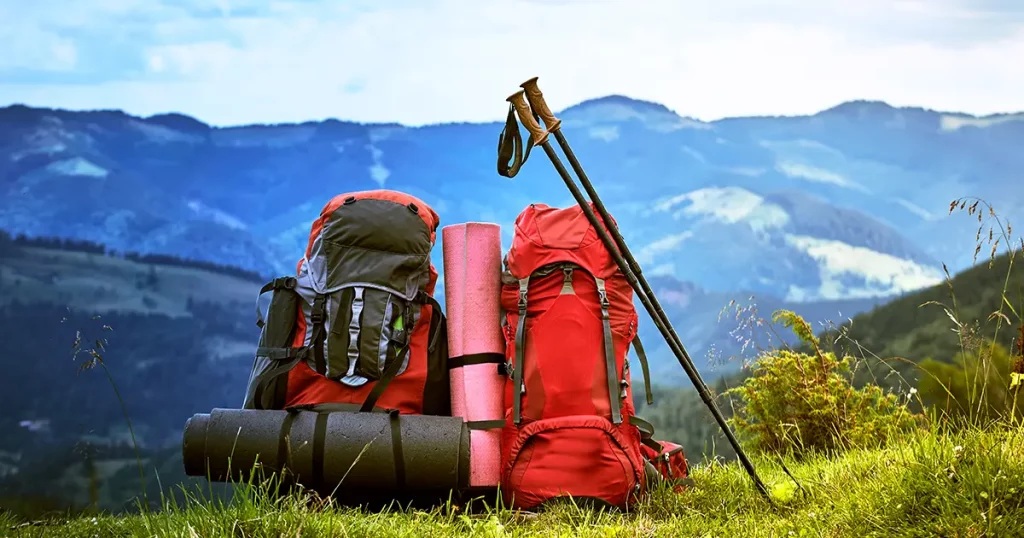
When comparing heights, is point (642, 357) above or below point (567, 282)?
below

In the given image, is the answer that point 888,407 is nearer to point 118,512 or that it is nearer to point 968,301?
point 118,512

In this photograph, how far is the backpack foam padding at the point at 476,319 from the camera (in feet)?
16.1

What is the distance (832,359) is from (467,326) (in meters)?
2.80

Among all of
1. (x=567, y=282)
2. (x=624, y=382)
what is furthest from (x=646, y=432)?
(x=567, y=282)

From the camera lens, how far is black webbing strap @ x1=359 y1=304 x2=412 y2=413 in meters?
4.91

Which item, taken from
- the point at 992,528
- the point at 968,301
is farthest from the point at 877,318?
the point at 992,528

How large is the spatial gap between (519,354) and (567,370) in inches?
10.7

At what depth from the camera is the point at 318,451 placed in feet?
15.0

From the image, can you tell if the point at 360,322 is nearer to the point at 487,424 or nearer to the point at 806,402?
the point at 487,424

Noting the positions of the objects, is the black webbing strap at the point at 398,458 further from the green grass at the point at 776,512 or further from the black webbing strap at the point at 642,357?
the black webbing strap at the point at 642,357

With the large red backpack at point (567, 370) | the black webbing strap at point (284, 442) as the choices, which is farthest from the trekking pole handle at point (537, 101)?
the black webbing strap at point (284, 442)

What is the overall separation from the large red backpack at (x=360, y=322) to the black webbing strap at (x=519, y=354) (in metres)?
0.54

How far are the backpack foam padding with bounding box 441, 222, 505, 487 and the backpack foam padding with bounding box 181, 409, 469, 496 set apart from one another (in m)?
0.24

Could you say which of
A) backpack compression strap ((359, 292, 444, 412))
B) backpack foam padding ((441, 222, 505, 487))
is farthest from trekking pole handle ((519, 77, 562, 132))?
backpack compression strap ((359, 292, 444, 412))
